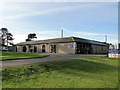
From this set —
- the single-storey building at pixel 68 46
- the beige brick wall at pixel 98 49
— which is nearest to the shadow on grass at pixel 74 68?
the single-storey building at pixel 68 46

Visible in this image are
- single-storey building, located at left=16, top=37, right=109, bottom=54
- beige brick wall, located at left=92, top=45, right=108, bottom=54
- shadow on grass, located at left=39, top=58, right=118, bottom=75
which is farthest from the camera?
beige brick wall, located at left=92, top=45, right=108, bottom=54

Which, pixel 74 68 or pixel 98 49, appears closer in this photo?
pixel 74 68

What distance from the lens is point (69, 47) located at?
Result: 31.7m

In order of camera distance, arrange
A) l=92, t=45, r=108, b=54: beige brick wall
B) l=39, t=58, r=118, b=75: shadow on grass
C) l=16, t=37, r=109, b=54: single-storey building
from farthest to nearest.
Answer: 1. l=92, t=45, r=108, b=54: beige brick wall
2. l=16, t=37, r=109, b=54: single-storey building
3. l=39, t=58, r=118, b=75: shadow on grass

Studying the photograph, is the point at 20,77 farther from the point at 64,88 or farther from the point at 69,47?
the point at 69,47

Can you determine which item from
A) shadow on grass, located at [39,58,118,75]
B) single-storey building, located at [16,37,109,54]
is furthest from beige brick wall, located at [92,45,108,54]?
shadow on grass, located at [39,58,118,75]

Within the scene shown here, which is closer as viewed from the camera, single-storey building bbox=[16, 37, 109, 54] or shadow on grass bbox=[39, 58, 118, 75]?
shadow on grass bbox=[39, 58, 118, 75]

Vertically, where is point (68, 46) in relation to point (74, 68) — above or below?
above

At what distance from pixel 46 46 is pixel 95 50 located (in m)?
16.8

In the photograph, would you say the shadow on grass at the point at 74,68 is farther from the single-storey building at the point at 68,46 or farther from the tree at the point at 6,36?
the tree at the point at 6,36

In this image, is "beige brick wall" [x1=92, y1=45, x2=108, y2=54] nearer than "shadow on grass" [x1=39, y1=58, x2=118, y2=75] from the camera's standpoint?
No

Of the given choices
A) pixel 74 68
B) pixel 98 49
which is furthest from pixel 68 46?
pixel 74 68

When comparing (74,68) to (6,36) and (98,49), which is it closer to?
(98,49)

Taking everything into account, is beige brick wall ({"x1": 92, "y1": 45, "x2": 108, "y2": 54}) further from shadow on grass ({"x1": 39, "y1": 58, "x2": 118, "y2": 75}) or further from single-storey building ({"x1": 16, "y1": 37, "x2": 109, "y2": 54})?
shadow on grass ({"x1": 39, "y1": 58, "x2": 118, "y2": 75})
